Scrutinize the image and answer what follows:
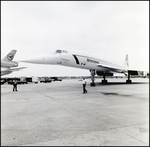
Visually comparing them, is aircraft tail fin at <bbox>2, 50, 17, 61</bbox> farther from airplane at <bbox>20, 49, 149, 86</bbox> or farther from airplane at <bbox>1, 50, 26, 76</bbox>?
airplane at <bbox>20, 49, 149, 86</bbox>

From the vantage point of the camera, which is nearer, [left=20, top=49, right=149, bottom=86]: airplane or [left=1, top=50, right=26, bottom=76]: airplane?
[left=1, top=50, right=26, bottom=76]: airplane

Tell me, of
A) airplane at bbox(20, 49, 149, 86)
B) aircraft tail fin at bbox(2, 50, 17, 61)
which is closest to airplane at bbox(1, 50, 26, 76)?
aircraft tail fin at bbox(2, 50, 17, 61)

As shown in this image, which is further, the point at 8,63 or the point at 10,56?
the point at 10,56

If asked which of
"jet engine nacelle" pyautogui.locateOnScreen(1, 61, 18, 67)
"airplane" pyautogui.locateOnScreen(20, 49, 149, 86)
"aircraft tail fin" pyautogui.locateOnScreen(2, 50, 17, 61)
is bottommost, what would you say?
"jet engine nacelle" pyautogui.locateOnScreen(1, 61, 18, 67)

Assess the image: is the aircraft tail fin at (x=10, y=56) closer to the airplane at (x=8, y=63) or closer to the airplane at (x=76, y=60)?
the airplane at (x=8, y=63)

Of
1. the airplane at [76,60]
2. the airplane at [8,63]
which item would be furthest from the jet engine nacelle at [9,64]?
the airplane at [76,60]

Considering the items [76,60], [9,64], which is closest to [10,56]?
[9,64]

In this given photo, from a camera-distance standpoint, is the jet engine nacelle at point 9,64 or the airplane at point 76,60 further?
the airplane at point 76,60

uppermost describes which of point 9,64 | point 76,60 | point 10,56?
point 76,60

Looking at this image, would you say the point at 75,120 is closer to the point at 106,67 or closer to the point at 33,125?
the point at 33,125

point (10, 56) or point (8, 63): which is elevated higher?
point (10, 56)

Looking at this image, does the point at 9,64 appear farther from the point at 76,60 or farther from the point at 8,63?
the point at 76,60

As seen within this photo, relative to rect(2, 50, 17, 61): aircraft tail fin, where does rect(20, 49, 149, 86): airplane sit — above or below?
above

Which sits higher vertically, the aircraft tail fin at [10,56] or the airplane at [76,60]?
the airplane at [76,60]
